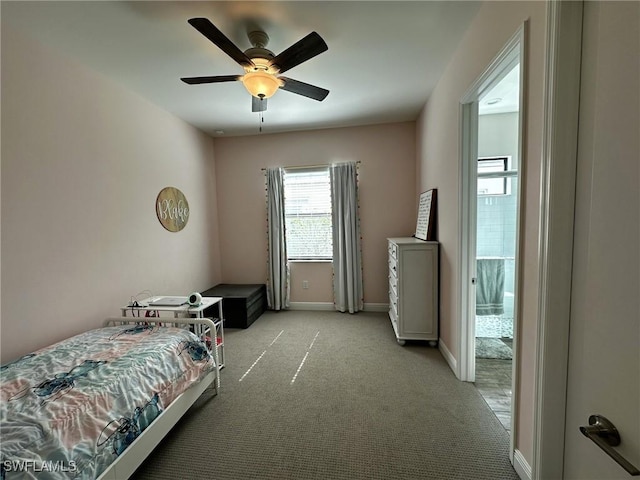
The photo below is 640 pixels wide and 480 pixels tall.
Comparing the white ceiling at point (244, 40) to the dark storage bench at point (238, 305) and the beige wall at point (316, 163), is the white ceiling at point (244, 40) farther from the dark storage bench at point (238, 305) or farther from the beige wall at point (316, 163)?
the dark storage bench at point (238, 305)

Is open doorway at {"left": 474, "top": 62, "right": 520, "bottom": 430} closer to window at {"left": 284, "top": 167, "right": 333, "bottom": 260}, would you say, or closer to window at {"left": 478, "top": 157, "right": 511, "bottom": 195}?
window at {"left": 478, "top": 157, "right": 511, "bottom": 195}

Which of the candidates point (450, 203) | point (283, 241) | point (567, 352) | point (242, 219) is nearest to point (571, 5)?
point (567, 352)

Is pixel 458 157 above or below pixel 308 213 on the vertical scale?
above

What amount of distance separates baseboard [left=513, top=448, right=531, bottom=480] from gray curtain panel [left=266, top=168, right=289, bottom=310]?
10.4 feet

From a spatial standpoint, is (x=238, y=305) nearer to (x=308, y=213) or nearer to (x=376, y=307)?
(x=308, y=213)

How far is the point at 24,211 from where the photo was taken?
1.81m

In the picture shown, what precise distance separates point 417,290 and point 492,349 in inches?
41.2

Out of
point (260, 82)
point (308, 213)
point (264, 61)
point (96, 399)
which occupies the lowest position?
point (96, 399)

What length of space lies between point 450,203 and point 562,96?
1436 millimetres

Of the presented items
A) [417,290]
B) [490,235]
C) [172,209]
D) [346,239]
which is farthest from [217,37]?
[490,235]

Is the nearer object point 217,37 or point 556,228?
point 556,228

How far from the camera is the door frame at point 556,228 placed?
1.00 metres

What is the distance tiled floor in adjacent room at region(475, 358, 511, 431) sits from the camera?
6.32 feet

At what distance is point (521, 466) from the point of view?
4.61ft
